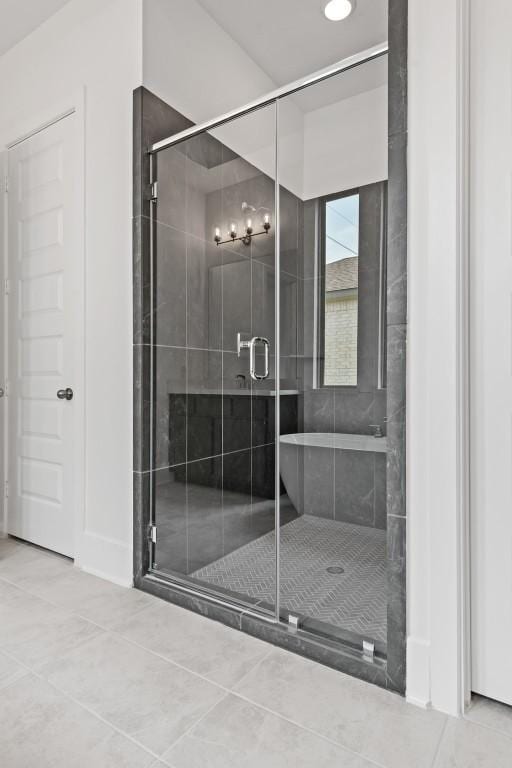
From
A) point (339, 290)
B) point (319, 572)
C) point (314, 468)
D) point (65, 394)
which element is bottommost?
point (319, 572)

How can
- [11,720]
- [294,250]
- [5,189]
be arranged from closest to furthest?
1. [11,720]
2. [294,250]
3. [5,189]

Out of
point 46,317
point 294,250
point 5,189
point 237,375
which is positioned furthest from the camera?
point 5,189

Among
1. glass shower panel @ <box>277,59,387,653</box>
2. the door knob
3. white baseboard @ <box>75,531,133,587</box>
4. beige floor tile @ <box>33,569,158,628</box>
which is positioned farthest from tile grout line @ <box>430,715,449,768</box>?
the door knob

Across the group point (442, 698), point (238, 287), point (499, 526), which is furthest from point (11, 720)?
point (238, 287)

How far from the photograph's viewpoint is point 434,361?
1.36m

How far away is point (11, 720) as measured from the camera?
51.4 inches

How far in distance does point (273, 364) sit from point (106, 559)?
1292 millimetres

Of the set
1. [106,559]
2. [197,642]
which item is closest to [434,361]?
[197,642]

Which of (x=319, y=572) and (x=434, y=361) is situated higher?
(x=434, y=361)

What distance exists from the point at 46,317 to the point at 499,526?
7.89 feet

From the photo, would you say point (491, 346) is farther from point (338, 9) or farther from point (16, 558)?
point (16, 558)

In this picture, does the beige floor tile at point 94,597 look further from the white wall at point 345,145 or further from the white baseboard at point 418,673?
the white wall at point 345,145

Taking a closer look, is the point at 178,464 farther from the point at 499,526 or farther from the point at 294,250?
the point at 499,526

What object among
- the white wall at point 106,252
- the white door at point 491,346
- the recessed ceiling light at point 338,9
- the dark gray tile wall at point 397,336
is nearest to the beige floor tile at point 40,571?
the white wall at point 106,252
